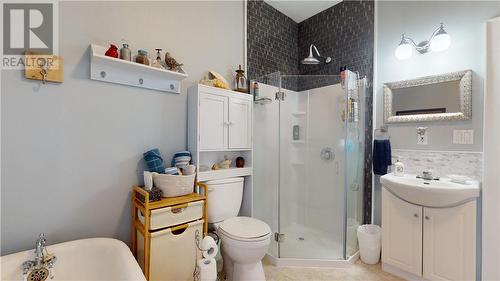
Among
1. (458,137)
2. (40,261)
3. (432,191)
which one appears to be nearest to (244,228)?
(40,261)

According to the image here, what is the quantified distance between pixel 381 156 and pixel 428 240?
80cm

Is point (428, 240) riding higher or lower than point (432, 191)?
lower

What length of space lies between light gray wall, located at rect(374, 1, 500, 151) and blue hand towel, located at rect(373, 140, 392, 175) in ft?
0.40

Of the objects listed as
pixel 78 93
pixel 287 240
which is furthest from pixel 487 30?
pixel 78 93

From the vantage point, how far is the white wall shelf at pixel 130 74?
4.83ft

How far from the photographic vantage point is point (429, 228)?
170 centimetres

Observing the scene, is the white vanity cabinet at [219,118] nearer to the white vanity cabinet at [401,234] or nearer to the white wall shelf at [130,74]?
the white wall shelf at [130,74]

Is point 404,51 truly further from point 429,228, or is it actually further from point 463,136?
point 429,228

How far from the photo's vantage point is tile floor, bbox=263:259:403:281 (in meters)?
1.86

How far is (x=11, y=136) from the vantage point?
4.10 ft

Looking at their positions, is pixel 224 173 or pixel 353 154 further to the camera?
pixel 353 154

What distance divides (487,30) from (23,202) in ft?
10.6

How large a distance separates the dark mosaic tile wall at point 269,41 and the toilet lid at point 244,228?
147cm

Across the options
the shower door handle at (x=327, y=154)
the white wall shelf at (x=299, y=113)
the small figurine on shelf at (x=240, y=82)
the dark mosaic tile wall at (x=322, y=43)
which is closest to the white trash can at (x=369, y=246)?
the dark mosaic tile wall at (x=322, y=43)
